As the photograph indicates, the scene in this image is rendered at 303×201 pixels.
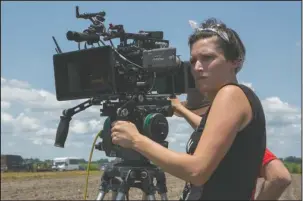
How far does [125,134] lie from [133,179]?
696 millimetres

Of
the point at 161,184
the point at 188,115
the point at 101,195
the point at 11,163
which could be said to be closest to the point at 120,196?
the point at 101,195

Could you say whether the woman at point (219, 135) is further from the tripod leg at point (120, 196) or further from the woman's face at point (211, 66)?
the tripod leg at point (120, 196)

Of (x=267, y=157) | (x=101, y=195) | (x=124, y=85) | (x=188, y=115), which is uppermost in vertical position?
(x=124, y=85)

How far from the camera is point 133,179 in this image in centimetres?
319

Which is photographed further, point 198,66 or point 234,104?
point 198,66

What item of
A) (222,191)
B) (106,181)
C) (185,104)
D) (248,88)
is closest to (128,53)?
(185,104)

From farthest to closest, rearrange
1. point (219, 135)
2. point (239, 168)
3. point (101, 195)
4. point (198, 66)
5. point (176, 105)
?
point (176, 105) < point (101, 195) < point (198, 66) < point (239, 168) < point (219, 135)

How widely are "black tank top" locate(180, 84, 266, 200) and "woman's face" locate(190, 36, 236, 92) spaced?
5.0 inches

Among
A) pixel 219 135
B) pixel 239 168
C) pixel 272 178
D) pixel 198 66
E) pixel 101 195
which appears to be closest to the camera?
pixel 219 135

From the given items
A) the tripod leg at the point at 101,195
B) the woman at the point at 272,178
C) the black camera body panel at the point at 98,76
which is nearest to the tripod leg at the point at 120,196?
the tripod leg at the point at 101,195

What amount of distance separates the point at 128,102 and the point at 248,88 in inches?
34.2

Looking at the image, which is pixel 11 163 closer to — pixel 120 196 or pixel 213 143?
pixel 120 196

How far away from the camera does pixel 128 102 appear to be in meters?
3.10

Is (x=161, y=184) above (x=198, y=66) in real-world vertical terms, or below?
below
